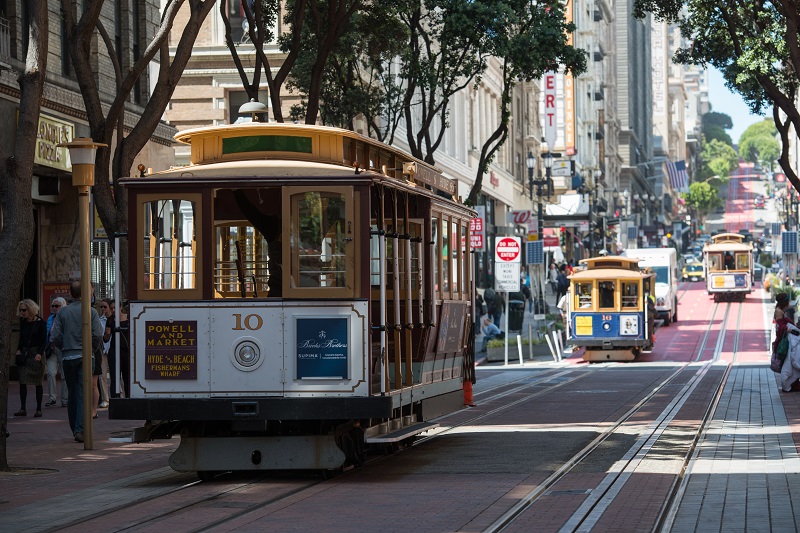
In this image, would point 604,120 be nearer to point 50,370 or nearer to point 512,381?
point 512,381

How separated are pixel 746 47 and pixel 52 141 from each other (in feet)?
45.7

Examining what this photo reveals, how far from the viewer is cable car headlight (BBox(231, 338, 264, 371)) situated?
1302 cm

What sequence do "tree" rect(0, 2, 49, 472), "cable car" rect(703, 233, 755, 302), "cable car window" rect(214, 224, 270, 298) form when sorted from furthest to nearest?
"cable car" rect(703, 233, 755, 302) < "tree" rect(0, 2, 49, 472) < "cable car window" rect(214, 224, 270, 298)

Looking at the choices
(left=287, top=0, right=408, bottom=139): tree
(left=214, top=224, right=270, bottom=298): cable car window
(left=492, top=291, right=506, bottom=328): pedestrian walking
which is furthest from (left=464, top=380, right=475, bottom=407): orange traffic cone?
(left=492, top=291, right=506, bottom=328): pedestrian walking

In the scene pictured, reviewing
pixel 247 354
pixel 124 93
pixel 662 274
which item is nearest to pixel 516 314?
pixel 662 274

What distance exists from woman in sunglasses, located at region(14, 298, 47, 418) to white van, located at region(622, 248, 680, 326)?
34467 mm

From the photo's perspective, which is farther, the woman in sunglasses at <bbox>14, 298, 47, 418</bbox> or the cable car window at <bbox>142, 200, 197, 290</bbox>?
the woman in sunglasses at <bbox>14, 298, 47, 418</bbox>

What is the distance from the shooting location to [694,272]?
98438 millimetres

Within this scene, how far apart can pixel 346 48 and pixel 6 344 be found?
17.8 meters

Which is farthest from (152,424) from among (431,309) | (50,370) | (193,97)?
(193,97)

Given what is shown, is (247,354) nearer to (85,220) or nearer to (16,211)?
(16,211)

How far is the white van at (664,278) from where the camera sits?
54.8 meters

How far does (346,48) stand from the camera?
102ft

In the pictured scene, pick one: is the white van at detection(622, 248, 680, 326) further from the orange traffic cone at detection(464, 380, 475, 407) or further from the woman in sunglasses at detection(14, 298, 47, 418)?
the orange traffic cone at detection(464, 380, 475, 407)
